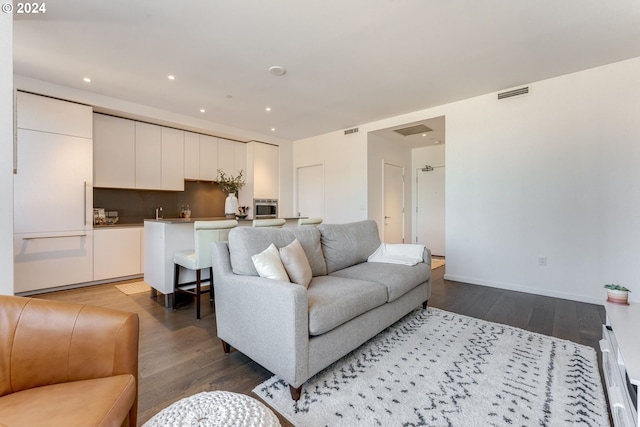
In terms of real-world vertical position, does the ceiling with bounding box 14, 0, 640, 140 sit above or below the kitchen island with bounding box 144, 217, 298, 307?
above

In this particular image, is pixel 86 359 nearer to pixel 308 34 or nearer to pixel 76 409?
pixel 76 409

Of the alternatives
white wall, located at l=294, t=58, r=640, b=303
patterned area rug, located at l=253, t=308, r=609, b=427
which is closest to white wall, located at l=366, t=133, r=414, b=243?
white wall, located at l=294, t=58, r=640, b=303

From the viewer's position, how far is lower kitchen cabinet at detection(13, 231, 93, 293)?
3354 millimetres

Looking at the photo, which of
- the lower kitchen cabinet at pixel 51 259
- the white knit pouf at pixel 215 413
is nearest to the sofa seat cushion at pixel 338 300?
the white knit pouf at pixel 215 413

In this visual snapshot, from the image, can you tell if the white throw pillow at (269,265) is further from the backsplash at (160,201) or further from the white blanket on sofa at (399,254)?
the backsplash at (160,201)

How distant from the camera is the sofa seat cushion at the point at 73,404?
83 cm

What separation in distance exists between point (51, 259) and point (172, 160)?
7.32 ft

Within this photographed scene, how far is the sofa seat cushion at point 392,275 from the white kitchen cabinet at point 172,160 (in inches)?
148

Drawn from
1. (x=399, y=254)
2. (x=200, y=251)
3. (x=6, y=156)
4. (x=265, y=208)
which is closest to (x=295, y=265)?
(x=200, y=251)

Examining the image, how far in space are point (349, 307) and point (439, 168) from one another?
5.25 m

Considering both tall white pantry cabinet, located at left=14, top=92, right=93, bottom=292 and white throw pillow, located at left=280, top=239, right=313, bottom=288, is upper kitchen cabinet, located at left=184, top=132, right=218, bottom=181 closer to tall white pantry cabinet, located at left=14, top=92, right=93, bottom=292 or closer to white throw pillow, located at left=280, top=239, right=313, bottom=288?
tall white pantry cabinet, located at left=14, top=92, right=93, bottom=292

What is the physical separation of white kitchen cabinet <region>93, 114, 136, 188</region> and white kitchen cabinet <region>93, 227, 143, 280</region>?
0.79 m

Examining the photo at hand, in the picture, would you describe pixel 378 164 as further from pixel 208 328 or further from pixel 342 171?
pixel 208 328

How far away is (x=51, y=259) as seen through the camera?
11.6ft
